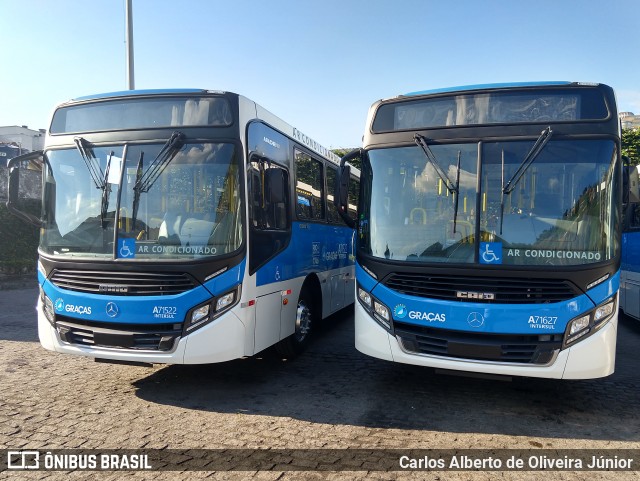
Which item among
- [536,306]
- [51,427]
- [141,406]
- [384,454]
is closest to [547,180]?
[536,306]

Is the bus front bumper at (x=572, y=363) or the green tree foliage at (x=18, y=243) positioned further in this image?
the green tree foliage at (x=18, y=243)

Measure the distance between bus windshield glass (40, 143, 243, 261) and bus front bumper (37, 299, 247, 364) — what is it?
800 millimetres

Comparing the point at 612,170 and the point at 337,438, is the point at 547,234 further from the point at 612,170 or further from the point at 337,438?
the point at 337,438

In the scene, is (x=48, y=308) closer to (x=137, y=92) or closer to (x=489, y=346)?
(x=137, y=92)

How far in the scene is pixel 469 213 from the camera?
17.6ft

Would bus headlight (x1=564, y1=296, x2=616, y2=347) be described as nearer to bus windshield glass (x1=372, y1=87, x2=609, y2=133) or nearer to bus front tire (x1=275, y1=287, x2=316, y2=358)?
bus windshield glass (x1=372, y1=87, x2=609, y2=133)

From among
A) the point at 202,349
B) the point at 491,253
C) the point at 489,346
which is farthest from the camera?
the point at 202,349

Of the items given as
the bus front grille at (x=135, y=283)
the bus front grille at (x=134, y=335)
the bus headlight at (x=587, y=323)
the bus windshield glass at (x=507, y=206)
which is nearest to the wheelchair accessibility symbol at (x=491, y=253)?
the bus windshield glass at (x=507, y=206)

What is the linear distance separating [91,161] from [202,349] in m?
2.52

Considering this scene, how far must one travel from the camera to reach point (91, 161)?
5762 mm

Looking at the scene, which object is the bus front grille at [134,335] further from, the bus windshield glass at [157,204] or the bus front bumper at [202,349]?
the bus windshield glass at [157,204]

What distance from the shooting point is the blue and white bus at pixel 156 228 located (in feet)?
17.7

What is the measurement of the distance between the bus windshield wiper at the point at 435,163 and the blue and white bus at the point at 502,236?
1 cm

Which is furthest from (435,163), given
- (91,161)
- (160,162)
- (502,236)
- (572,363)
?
(91,161)
